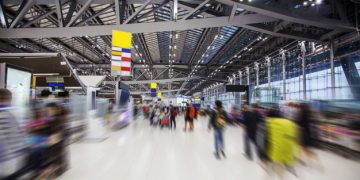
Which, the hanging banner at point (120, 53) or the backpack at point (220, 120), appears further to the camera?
the hanging banner at point (120, 53)

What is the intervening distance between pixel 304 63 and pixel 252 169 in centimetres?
1784

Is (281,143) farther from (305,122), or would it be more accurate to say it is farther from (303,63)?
(303,63)

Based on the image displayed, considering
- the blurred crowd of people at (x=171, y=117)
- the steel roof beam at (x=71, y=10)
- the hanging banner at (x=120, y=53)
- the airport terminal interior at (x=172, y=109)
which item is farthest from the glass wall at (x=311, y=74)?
the steel roof beam at (x=71, y=10)

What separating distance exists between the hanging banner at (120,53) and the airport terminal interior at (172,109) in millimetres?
48

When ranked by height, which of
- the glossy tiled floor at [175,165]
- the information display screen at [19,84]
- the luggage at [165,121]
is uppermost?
the information display screen at [19,84]

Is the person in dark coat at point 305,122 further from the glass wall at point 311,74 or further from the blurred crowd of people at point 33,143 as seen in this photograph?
the glass wall at point 311,74

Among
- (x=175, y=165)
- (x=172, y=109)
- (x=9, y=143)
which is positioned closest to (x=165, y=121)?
(x=172, y=109)

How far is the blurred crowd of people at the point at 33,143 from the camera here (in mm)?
3527

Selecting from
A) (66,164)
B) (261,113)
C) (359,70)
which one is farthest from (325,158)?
(359,70)

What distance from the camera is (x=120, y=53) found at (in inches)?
494

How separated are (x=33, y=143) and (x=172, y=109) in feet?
40.7

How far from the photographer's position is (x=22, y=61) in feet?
30.0

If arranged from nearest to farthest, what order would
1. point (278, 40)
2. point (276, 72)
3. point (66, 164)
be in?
point (66, 164), point (278, 40), point (276, 72)

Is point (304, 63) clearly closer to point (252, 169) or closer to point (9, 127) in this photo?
point (252, 169)
